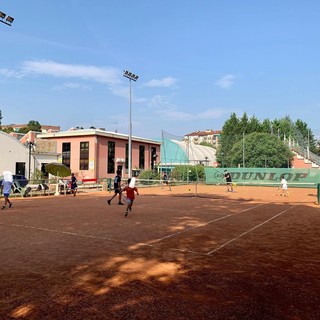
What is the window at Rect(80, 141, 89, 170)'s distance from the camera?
4638 cm

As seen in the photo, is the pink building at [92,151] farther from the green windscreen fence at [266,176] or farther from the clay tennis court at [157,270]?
the clay tennis court at [157,270]

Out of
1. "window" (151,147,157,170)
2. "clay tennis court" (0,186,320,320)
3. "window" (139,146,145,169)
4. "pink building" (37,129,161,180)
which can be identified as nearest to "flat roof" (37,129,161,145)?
"pink building" (37,129,161,180)

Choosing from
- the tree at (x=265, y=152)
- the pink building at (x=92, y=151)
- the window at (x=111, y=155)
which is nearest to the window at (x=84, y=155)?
the pink building at (x=92, y=151)

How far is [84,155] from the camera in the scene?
4681 centimetres

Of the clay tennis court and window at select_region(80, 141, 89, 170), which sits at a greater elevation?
window at select_region(80, 141, 89, 170)

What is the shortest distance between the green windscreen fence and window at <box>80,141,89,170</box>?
53.8 ft

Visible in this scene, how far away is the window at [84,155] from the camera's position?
46.4 m

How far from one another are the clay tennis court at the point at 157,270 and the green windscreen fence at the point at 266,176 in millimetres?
28877

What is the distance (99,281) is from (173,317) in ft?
5.88

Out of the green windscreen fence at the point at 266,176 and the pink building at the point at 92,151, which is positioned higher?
the pink building at the point at 92,151

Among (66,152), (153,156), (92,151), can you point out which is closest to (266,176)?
(153,156)

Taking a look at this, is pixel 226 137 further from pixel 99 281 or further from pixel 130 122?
pixel 99 281

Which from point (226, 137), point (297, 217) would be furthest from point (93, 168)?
point (297, 217)

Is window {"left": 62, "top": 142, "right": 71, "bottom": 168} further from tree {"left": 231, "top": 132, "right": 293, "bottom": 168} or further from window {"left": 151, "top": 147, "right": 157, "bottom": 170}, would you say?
tree {"left": 231, "top": 132, "right": 293, "bottom": 168}
